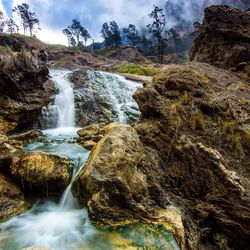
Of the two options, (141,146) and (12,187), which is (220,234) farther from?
(12,187)

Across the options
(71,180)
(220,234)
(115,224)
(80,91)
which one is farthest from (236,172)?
(80,91)

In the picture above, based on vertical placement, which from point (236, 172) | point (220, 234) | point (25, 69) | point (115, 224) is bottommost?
point (220, 234)

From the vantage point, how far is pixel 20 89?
17.6 m

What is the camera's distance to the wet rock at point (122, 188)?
7891mm

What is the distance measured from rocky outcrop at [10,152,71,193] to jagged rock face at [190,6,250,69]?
9471mm

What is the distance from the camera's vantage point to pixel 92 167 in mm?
8438

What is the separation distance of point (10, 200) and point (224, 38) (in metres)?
12.4

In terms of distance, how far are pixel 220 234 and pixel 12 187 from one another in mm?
6060

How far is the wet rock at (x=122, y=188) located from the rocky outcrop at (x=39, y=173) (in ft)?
2.46

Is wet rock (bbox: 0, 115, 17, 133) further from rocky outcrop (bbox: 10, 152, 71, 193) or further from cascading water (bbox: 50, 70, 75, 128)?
rocky outcrop (bbox: 10, 152, 71, 193)

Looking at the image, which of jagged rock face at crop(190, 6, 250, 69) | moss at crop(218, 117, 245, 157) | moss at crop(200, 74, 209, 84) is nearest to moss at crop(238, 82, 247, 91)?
moss at crop(200, 74, 209, 84)

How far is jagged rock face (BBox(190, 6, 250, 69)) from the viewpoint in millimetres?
14828

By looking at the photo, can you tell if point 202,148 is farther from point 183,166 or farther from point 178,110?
point 178,110

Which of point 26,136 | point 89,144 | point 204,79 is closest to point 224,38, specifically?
point 204,79
